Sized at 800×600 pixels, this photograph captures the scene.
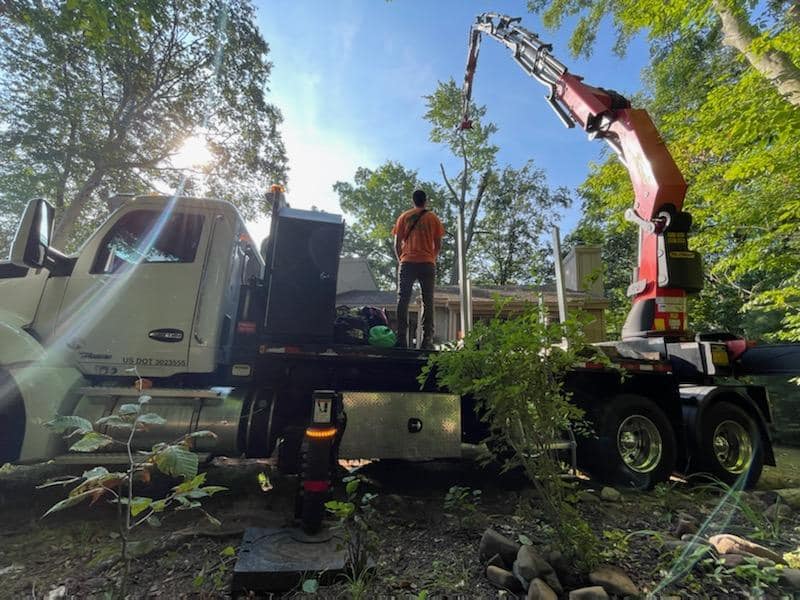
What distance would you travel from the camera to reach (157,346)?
3414 millimetres

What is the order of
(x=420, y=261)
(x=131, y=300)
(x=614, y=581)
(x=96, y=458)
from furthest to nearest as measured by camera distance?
(x=420, y=261) → (x=131, y=300) → (x=96, y=458) → (x=614, y=581)

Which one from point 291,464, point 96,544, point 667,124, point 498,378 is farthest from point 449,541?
point 667,124

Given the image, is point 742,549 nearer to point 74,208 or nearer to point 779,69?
point 779,69

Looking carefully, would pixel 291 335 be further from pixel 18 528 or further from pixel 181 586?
pixel 18 528

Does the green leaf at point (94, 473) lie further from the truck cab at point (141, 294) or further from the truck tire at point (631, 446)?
the truck tire at point (631, 446)

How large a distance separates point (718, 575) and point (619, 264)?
2509 cm

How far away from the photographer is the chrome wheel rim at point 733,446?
414 centimetres

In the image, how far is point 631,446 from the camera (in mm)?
3975

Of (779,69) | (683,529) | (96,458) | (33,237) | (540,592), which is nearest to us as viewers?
(540,592)

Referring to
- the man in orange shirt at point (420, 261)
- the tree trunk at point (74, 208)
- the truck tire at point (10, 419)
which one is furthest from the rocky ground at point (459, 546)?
the tree trunk at point (74, 208)

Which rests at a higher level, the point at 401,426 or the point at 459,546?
the point at 401,426

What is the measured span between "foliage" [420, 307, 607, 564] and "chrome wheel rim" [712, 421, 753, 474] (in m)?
3.09

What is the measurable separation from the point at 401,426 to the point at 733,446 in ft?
12.3

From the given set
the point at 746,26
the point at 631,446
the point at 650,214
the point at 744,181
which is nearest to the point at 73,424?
the point at 631,446
